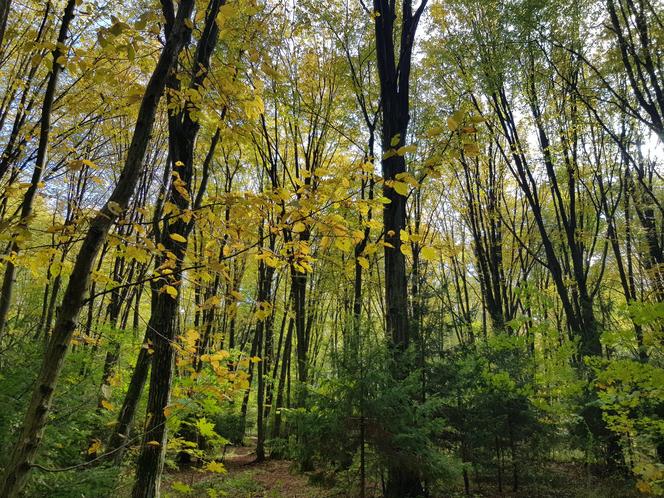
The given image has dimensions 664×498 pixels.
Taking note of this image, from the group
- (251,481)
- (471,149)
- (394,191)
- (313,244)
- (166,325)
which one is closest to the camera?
(471,149)

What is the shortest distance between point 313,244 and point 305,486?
14.5 feet

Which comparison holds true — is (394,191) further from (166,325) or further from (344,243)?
(344,243)

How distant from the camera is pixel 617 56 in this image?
848 centimetres

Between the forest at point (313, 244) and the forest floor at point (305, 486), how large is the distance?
0.08m

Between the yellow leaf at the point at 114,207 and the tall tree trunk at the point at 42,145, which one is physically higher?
the tall tree trunk at the point at 42,145

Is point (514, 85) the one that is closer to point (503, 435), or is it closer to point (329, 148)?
point (329, 148)

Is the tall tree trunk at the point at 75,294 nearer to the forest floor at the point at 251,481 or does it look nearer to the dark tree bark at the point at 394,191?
the dark tree bark at the point at 394,191

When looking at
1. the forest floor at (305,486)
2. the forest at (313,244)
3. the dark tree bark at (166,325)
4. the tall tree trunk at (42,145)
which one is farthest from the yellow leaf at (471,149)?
the forest floor at (305,486)

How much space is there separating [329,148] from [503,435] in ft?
27.3

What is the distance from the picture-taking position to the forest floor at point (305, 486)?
6402 millimetres

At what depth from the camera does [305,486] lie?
6949mm

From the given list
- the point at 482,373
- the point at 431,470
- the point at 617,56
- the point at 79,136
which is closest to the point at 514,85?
the point at 617,56

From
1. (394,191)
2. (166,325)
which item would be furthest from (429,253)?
(394,191)

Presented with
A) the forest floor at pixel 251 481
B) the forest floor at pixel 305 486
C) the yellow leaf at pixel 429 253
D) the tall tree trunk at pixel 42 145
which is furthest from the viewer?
the forest floor at pixel 251 481
